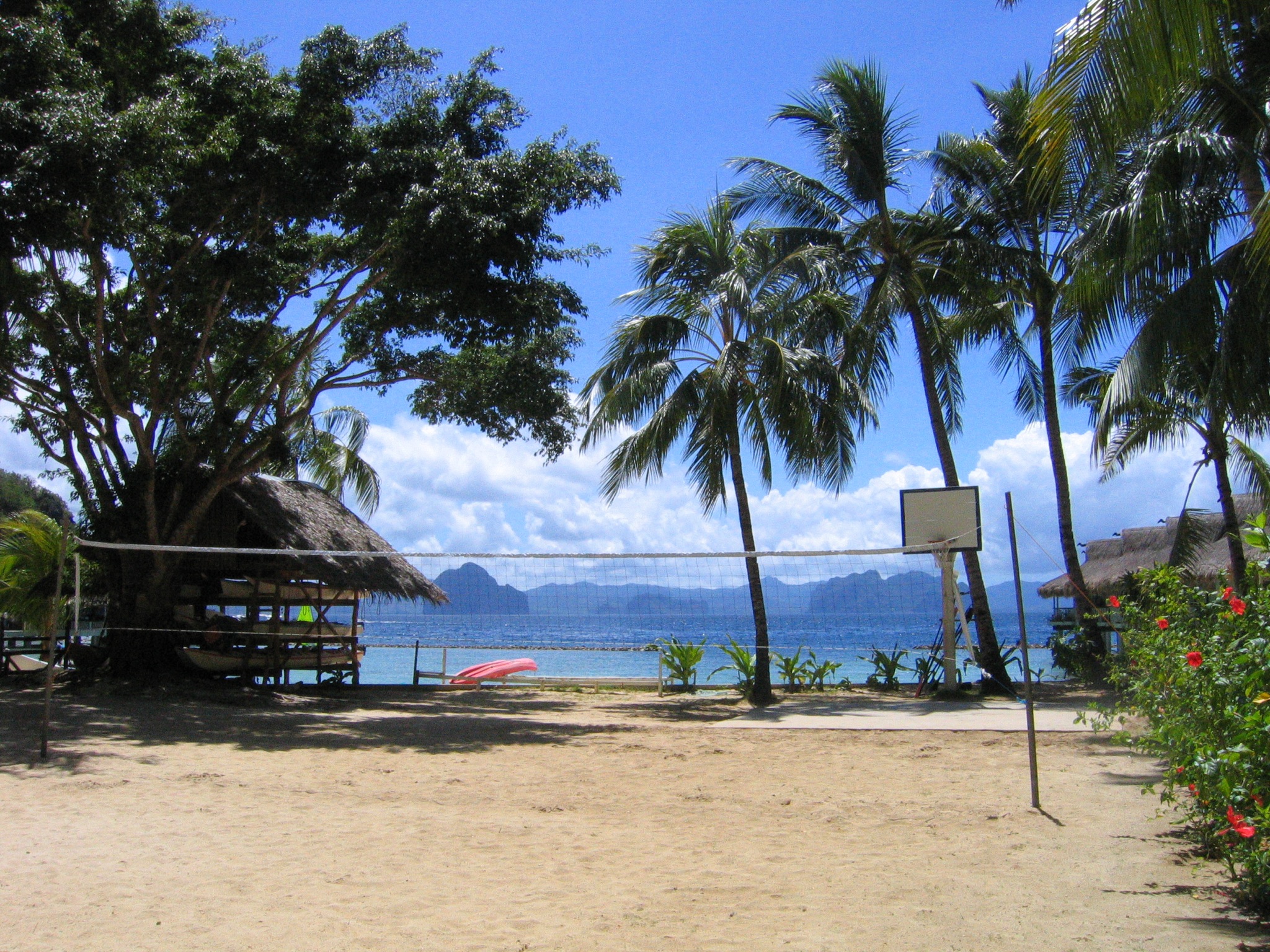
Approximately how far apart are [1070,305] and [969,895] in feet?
23.5

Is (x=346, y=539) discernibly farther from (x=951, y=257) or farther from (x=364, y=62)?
(x=951, y=257)

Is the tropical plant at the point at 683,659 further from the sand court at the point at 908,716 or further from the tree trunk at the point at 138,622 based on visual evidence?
the tree trunk at the point at 138,622

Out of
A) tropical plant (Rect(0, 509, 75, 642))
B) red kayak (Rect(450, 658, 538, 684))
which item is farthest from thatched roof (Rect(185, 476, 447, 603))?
red kayak (Rect(450, 658, 538, 684))

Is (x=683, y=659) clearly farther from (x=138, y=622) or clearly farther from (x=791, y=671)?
(x=138, y=622)

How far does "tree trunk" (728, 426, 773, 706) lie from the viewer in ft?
44.7

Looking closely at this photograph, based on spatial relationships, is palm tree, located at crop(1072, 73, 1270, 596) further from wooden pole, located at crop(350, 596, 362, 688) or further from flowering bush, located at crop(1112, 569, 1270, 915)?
wooden pole, located at crop(350, 596, 362, 688)

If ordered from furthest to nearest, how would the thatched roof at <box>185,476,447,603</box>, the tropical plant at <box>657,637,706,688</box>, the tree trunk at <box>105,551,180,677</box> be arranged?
1. the tropical plant at <box>657,637,706,688</box>
2. the thatched roof at <box>185,476,447,603</box>
3. the tree trunk at <box>105,551,180,677</box>

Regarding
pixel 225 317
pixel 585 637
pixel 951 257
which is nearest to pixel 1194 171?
pixel 951 257

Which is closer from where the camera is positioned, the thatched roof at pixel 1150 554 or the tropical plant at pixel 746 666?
the tropical plant at pixel 746 666

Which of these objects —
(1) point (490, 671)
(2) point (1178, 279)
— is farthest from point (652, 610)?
(2) point (1178, 279)

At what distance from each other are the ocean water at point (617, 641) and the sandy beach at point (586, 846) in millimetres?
5407

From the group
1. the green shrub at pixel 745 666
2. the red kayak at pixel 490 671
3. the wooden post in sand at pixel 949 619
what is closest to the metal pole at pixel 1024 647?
the wooden post in sand at pixel 949 619

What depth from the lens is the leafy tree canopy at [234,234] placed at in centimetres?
984

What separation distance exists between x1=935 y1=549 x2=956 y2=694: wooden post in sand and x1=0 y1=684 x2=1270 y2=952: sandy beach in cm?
345
